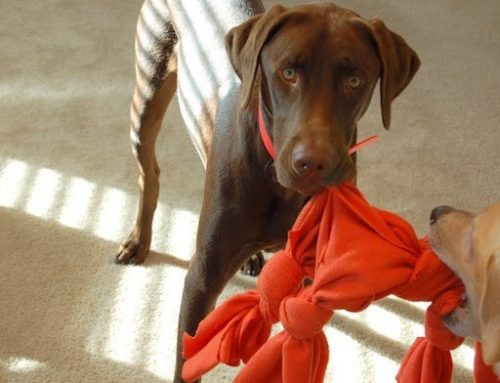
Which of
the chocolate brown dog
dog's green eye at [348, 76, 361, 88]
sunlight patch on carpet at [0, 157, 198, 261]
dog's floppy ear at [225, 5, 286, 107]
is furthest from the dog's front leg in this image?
sunlight patch on carpet at [0, 157, 198, 261]

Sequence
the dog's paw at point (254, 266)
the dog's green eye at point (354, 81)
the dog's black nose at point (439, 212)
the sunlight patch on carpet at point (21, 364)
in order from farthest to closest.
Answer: the dog's paw at point (254, 266) < the sunlight patch on carpet at point (21, 364) < the dog's black nose at point (439, 212) < the dog's green eye at point (354, 81)

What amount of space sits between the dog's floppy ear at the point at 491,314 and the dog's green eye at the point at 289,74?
51 centimetres

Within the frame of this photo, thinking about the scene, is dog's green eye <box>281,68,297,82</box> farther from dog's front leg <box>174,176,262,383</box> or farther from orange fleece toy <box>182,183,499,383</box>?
dog's front leg <box>174,176,262,383</box>

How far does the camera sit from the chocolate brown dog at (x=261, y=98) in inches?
52.8

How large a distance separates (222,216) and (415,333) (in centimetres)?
92

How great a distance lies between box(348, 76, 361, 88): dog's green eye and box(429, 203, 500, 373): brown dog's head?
349 millimetres

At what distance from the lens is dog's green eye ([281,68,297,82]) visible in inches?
53.6

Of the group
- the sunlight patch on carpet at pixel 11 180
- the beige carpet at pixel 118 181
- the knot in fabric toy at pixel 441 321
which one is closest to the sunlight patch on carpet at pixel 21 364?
the beige carpet at pixel 118 181

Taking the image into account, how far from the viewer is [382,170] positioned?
2.76 metres

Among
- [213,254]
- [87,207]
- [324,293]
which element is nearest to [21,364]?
[87,207]

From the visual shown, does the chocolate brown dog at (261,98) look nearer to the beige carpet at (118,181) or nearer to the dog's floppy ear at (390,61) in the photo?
the dog's floppy ear at (390,61)

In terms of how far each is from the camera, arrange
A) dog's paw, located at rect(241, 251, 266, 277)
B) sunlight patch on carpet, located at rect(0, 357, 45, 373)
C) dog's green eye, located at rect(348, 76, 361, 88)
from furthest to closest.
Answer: dog's paw, located at rect(241, 251, 266, 277), sunlight patch on carpet, located at rect(0, 357, 45, 373), dog's green eye, located at rect(348, 76, 361, 88)

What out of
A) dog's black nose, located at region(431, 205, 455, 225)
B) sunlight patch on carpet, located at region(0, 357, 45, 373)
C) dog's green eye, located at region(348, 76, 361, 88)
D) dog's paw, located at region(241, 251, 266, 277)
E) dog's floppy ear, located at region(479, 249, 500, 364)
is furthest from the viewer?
dog's paw, located at region(241, 251, 266, 277)

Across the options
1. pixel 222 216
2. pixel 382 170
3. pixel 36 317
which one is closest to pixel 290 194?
pixel 222 216
